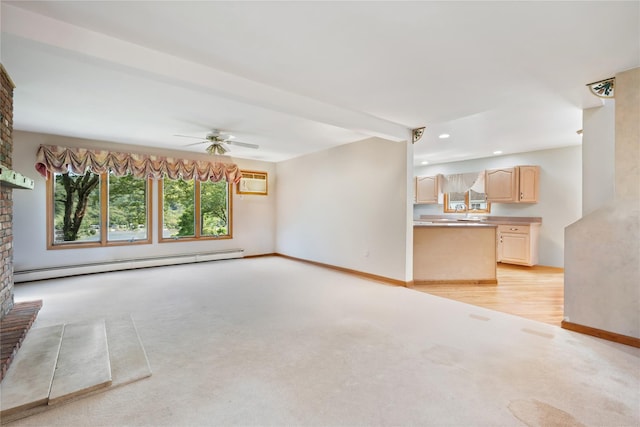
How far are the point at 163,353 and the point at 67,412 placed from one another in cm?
73

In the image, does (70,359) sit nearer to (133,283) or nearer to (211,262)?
(133,283)

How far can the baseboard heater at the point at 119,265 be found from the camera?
472 cm

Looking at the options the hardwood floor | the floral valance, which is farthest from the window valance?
the floral valance

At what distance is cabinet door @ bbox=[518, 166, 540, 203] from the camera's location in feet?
20.1

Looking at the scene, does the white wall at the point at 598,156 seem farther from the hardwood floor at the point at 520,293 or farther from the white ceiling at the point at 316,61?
the hardwood floor at the point at 520,293

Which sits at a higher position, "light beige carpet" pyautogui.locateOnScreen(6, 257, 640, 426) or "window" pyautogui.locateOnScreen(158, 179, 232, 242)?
"window" pyautogui.locateOnScreen(158, 179, 232, 242)

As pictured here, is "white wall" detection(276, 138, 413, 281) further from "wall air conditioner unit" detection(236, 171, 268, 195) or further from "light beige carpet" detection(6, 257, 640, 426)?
"light beige carpet" detection(6, 257, 640, 426)

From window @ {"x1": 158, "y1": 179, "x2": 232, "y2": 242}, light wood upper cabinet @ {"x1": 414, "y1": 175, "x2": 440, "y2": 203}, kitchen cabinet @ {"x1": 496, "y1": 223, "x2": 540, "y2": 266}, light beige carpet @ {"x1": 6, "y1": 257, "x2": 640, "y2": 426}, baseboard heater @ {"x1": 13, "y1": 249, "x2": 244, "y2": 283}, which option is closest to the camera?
light beige carpet @ {"x1": 6, "y1": 257, "x2": 640, "y2": 426}

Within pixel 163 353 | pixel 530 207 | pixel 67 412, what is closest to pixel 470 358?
Answer: pixel 163 353

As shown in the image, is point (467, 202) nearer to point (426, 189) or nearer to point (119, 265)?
point (426, 189)

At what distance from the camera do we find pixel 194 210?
662cm

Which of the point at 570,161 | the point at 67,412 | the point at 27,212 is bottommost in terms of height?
the point at 67,412

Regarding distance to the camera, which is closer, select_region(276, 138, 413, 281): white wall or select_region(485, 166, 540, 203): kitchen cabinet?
select_region(276, 138, 413, 281): white wall

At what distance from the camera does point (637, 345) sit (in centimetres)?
252
